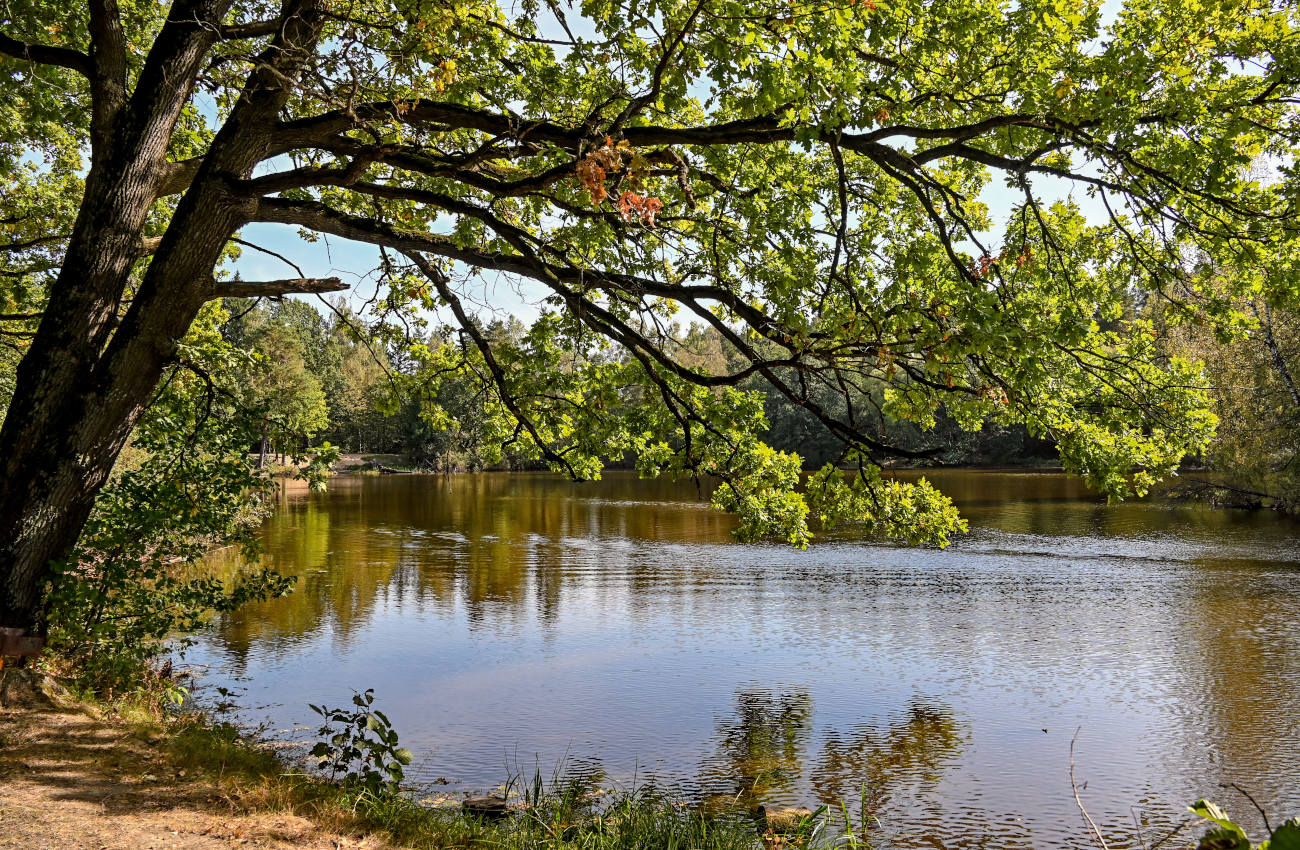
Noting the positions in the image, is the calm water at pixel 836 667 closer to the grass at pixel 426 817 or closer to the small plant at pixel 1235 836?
the grass at pixel 426 817

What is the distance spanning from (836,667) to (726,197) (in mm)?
8822

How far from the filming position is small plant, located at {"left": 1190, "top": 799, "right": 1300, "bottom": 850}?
127 centimetres

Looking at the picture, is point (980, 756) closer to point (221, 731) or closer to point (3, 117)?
point (221, 731)

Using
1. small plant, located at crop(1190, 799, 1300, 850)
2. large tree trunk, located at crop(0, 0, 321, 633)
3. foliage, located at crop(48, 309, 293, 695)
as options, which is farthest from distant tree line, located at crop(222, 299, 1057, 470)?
small plant, located at crop(1190, 799, 1300, 850)

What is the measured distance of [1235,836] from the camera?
1441 millimetres

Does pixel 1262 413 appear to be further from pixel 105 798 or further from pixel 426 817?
pixel 105 798

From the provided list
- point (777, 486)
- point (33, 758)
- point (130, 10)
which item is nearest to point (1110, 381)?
point (777, 486)

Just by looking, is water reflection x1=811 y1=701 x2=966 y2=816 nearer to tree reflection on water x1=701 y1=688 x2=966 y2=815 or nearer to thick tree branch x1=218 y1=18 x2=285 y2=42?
tree reflection on water x1=701 y1=688 x2=966 y2=815

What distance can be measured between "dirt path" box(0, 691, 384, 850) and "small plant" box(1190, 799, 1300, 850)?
4992 mm

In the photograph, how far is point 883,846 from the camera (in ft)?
26.4

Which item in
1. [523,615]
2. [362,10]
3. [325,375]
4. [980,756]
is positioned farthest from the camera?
[325,375]

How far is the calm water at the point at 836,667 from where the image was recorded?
960 cm

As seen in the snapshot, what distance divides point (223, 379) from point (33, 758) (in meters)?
3.70

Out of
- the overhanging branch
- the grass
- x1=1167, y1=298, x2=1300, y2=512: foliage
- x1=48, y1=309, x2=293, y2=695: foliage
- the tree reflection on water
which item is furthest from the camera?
x1=1167, y1=298, x2=1300, y2=512: foliage
